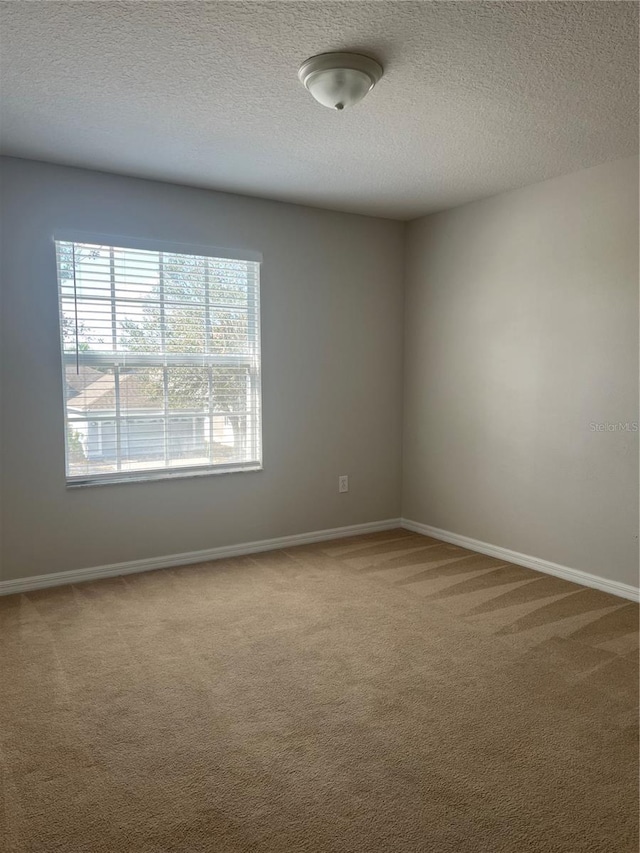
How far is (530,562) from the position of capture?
12.6 ft

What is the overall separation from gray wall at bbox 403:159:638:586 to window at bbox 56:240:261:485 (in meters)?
1.35

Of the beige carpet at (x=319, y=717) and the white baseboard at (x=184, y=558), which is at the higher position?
the white baseboard at (x=184, y=558)

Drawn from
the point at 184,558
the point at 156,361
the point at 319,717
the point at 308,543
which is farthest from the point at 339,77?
the point at 308,543

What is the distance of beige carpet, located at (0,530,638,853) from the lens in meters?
1.68

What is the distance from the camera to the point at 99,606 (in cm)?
322

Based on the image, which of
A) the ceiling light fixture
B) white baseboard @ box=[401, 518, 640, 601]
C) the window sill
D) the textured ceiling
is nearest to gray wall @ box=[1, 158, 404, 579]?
the window sill

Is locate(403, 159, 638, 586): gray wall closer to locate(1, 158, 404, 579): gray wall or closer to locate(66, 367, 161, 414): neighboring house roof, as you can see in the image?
locate(1, 158, 404, 579): gray wall

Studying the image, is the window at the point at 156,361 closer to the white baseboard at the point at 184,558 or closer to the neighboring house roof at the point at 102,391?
the neighboring house roof at the point at 102,391

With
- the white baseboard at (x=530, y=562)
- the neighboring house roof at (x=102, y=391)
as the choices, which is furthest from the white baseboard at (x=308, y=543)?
the neighboring house roof at (x=102, y=391)

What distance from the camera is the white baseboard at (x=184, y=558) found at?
344 centimetres

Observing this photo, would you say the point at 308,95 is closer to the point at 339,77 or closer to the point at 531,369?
the point at 339,77

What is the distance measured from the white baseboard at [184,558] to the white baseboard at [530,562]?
1.04 feet

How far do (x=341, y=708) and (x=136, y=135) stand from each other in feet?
8.88

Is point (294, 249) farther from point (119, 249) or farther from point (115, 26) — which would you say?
point (115, 26)
